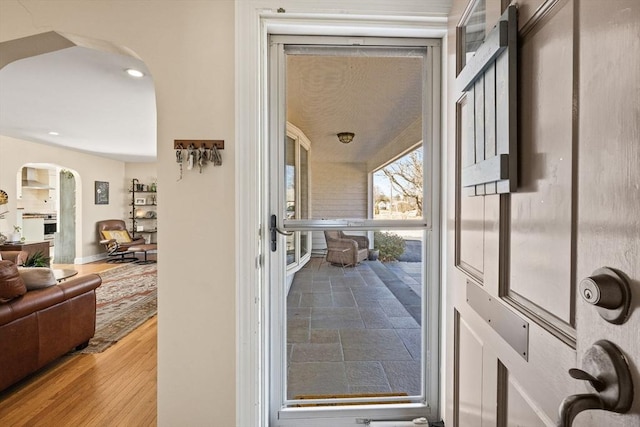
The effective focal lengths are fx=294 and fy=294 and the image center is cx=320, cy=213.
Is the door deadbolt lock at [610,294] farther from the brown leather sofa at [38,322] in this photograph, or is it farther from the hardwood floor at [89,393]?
the brown leather sofa at [38,322]

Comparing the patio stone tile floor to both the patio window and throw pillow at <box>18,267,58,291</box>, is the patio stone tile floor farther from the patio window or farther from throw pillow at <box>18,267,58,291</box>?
throw pillow at <box>18,267,58,291</box>

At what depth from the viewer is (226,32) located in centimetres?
Result: 136

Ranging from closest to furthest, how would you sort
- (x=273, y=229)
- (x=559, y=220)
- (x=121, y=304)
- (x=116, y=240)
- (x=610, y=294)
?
(x=610, y=294), (x=559, y=220), (x=273, y=229), (x=121, y=304), (x=116, y=240)

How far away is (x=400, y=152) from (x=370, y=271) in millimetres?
687

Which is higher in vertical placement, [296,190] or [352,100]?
[352,100]

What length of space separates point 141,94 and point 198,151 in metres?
2.50

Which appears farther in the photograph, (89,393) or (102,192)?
(102,192)

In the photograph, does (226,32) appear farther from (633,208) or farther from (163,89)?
(633,208)

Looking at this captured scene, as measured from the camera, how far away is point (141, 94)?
3.19m

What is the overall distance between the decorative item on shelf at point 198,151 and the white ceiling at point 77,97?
49 centimetres

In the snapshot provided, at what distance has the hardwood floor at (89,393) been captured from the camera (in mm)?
1869

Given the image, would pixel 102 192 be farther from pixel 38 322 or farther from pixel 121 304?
pixel 38 322

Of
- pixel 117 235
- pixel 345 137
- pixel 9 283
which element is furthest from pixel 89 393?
pixel 117 235

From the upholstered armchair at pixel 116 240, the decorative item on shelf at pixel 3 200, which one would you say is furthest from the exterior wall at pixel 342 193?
the upholstered armchair at pixel 116 240
